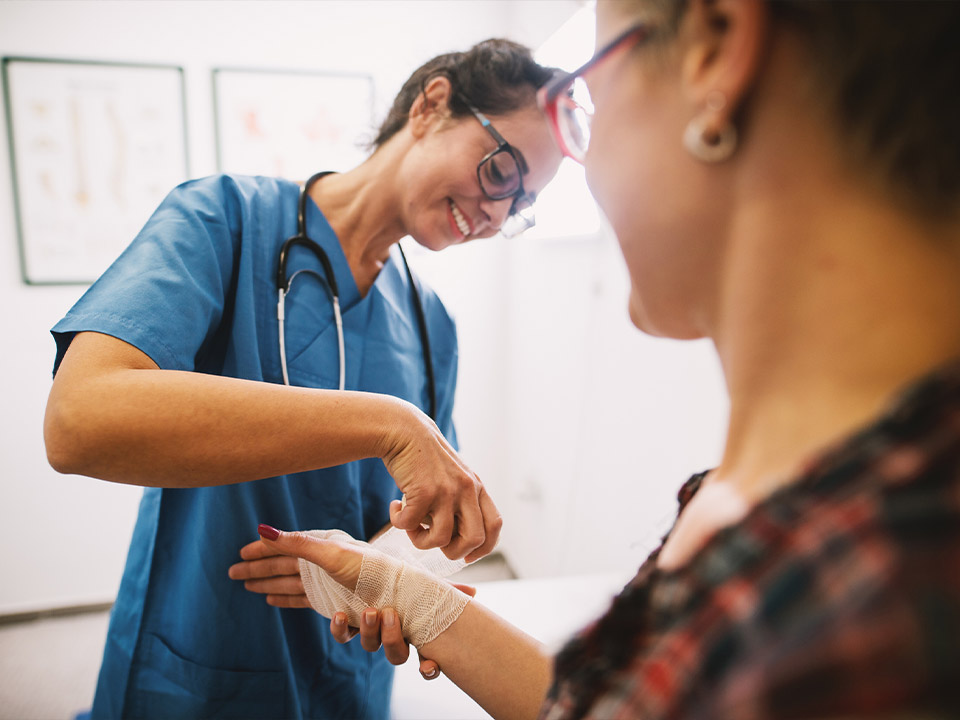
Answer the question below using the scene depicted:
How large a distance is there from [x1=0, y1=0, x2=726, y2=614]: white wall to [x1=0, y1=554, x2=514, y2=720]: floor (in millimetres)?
103

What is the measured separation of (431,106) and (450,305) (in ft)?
5.99

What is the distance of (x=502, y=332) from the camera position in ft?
9.65

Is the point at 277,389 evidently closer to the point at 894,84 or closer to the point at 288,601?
the point at 288,601

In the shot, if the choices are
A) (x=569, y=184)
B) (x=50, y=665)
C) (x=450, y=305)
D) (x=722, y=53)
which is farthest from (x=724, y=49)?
(x=50, y=665)

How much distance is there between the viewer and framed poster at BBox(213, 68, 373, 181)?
2455 millimetres

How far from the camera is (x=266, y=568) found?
86cm

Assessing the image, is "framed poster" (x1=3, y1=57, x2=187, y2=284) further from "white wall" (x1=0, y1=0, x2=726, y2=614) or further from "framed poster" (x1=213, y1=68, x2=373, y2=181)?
"framed poster" (x1=213, y1=68, x2=373, y2=181)

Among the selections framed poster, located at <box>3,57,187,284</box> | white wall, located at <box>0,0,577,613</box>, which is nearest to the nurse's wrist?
white wall, located at <box>0,0,577,613</box>

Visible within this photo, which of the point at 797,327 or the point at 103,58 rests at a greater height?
the point at 103,58

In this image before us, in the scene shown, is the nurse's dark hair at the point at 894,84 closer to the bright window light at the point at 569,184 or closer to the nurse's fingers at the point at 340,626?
the nurse's fingers at the point at 340,626

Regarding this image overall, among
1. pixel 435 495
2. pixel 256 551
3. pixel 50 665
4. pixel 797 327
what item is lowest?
pixel 50 665

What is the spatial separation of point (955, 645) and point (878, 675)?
29 millimetres

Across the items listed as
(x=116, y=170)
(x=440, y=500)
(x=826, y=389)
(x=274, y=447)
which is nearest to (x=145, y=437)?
(x=274, y=447)

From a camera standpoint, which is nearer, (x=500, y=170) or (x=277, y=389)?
(x=277, y=389)
